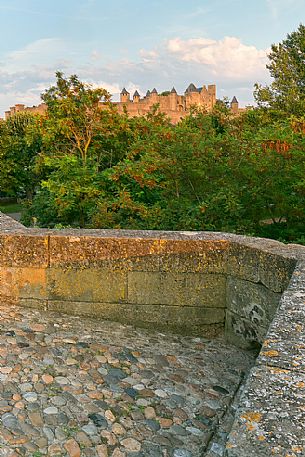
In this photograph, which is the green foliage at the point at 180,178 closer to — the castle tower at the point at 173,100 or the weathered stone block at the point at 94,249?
the weathered stone block at the point at 94,249

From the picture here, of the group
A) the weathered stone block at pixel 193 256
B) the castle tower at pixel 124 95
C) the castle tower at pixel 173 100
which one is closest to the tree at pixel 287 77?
the weathered stone block at pixel 193 256

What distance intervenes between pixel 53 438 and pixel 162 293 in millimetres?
1805

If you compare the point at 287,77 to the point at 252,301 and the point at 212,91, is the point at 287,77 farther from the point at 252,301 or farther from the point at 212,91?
the point at 212,91

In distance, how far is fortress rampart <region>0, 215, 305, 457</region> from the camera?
380 cm

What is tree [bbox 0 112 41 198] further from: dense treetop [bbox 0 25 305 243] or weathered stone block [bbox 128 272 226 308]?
weathered stone block [bbox 128 272 226 308]

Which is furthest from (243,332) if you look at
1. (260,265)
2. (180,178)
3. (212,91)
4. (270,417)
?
(212,91)

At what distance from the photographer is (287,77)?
2877cm

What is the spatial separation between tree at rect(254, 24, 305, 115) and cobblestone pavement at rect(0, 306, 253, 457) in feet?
79.2

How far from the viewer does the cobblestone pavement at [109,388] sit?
8.41 ft

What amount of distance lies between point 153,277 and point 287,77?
91.0 ft

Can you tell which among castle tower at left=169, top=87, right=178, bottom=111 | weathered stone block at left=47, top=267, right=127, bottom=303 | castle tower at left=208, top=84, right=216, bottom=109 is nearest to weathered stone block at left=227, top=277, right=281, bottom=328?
weathered stone block at left=47, top=267, right=127, bottom=303

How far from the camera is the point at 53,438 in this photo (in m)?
2.51

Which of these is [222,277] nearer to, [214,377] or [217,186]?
[214,377]

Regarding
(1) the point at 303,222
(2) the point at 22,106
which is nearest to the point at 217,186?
(1) the point at 303,222
